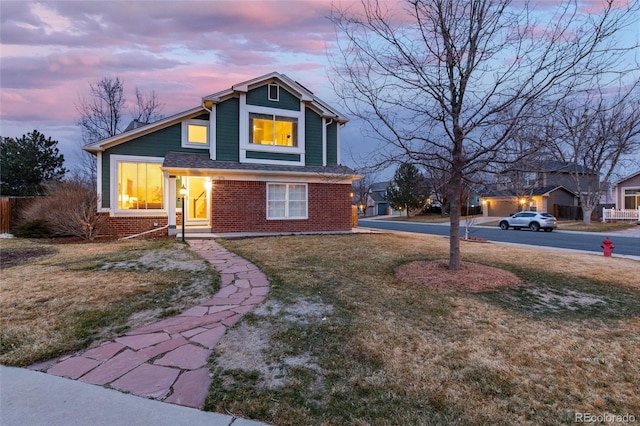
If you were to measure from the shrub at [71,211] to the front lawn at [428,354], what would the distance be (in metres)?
9.69

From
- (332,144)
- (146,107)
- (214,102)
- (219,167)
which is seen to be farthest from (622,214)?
(146,107)

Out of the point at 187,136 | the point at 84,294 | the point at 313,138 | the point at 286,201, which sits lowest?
the point at 84,294

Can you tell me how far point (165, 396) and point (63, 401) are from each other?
75 cm

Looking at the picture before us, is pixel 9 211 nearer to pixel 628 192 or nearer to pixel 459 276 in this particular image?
pixel 459 276

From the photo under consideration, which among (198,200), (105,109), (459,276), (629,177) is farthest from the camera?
(629,177)

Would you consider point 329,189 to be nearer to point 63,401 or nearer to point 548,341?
point 548,341

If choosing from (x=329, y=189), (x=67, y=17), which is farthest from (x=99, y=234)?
(x=329, y=189)

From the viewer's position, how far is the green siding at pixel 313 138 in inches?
592

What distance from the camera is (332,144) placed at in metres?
16.0

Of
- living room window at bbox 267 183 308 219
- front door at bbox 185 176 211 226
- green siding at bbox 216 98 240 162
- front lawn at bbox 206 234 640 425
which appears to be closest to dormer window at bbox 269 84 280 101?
green siding at bbox 216 98 240 162

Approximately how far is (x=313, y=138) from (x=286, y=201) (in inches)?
131

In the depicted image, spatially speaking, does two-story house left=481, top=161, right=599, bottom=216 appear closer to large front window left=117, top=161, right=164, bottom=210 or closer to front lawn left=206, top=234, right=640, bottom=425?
large front window left=117, top=161, right=164, bottom=210

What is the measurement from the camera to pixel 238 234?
42.0 ft

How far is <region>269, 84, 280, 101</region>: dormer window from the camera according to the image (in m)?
14.2
